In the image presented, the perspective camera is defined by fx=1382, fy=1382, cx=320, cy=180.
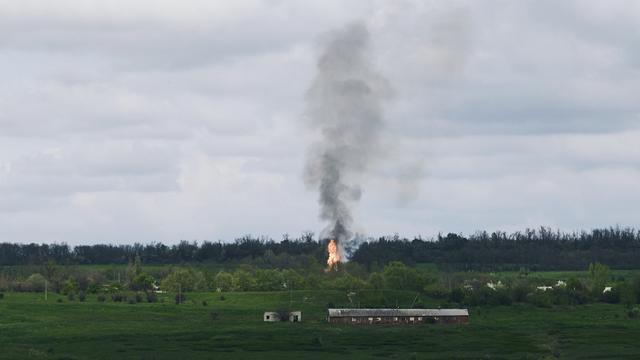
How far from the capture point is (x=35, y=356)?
411ft

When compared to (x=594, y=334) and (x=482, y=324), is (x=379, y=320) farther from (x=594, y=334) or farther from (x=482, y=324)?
(x=594, y=334)

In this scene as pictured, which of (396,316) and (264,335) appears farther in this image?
(396,316)

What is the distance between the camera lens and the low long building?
180875mm

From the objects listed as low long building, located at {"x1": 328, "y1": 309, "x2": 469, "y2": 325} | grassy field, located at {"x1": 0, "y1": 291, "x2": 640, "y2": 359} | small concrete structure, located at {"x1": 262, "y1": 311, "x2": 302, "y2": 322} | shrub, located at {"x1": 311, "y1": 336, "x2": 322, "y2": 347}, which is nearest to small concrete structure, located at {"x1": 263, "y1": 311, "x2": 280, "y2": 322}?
small concrete structure, located at {"x1": 262, "y1": 311, "x2": 302, "y2": 322}

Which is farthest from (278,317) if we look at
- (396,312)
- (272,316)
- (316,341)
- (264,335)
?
(316,341)

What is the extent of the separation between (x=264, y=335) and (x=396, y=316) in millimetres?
32783

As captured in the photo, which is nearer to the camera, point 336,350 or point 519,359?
point 519,359

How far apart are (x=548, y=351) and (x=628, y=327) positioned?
35.9 meters

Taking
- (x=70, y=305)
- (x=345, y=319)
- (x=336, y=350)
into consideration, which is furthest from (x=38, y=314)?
(x=336, y=350)

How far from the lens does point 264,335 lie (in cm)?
15538

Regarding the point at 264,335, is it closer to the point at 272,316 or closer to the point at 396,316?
the point at 272,316

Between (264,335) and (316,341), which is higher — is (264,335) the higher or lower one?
the higher one

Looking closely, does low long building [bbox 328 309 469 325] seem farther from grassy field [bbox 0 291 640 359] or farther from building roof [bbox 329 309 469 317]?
grassy field [bbox 0 291 640 359]

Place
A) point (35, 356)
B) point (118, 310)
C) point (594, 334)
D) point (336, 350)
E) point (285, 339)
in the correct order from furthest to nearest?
point (118, 310)
point (594, 334)
point (285, 339)
point (336, 350)
point (35, 356)
